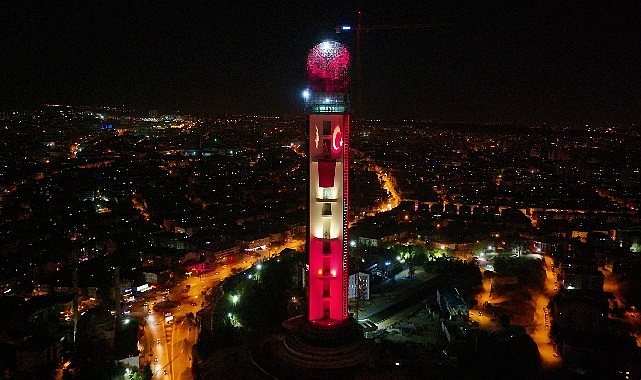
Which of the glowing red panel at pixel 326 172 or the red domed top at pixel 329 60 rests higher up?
the red domed top at pixel 329 60

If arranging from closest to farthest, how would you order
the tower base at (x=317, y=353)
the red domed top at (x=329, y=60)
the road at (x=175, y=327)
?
the tower base at (x=317, y=353) < the red domed top at (x=329, y=60) < the road at (x=175, y=327)

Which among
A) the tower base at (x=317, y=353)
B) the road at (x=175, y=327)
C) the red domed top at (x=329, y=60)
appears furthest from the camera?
the road at (x=175, y=327)

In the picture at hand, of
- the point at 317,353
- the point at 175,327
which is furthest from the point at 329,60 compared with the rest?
the point at 175,327

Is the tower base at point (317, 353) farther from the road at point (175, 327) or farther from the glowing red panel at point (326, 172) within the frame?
the glowing red panel at point (326, 172)

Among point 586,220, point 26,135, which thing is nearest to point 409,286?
point 586,220

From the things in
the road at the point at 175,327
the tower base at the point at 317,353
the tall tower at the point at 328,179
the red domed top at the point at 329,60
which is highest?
the red domed top at the point at 329,60

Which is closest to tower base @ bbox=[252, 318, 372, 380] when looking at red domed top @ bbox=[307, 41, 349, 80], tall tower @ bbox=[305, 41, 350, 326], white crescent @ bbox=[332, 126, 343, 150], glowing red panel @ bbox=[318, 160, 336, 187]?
tall tower @ bbox=[305, 41, 350, 326]

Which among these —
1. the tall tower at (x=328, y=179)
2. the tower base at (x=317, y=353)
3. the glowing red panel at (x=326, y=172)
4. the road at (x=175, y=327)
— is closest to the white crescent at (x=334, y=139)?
the tall tower at (x=328, y=179)

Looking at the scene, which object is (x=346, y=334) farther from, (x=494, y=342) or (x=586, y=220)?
(x=586, y=220)

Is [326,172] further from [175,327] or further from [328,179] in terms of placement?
[175,327]

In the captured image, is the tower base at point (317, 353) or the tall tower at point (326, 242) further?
the tall tower at point (326, 242)
